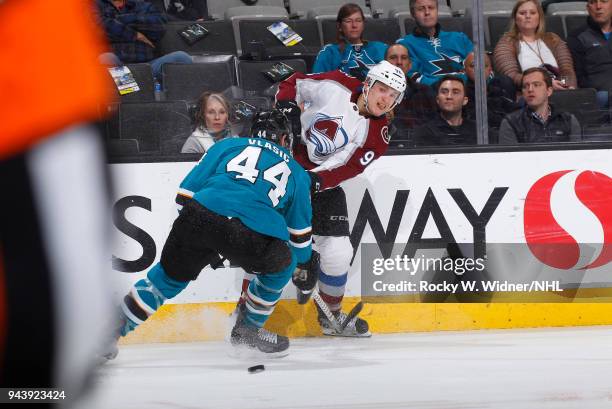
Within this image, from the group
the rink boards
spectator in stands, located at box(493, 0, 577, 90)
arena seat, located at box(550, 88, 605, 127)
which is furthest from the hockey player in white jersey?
spectator in stands, located at box(493, 0, 577, 90)

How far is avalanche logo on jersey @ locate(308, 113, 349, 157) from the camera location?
536cm

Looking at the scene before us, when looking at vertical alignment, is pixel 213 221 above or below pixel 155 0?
below

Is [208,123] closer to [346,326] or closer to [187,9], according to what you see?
[346,326]

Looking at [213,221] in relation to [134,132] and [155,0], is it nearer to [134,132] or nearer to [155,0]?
[134,132]

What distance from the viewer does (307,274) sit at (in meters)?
5.16

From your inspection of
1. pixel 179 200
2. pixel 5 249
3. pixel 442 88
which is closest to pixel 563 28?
pixel 442 88

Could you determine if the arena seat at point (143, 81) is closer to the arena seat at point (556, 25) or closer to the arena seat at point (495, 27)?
the arena seat at point (495, 27)

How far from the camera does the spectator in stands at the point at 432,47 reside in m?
5.93

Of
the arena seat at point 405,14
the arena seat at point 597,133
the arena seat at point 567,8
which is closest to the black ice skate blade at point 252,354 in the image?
the arena seat at point 597,133

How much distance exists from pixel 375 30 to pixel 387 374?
2.60 meters

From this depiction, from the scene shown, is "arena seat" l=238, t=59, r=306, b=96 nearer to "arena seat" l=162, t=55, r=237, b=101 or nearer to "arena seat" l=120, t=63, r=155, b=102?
"arena seat" l=162, t=55, r=237, b=101

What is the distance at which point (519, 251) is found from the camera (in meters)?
5.64

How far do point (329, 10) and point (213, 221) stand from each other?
3.06 meters

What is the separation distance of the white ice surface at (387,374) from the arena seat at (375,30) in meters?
1.76
